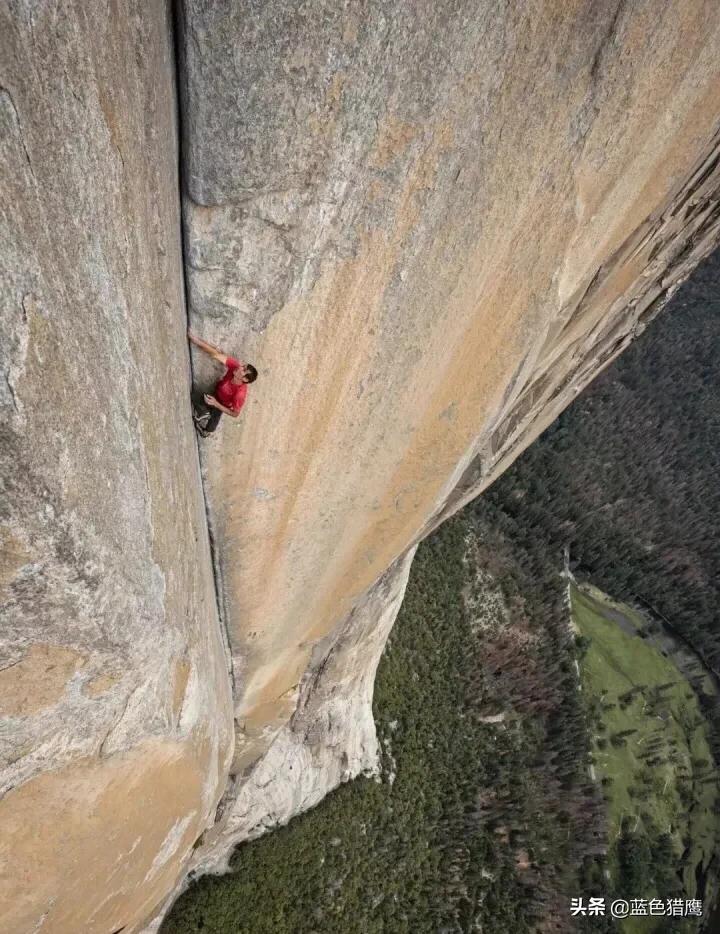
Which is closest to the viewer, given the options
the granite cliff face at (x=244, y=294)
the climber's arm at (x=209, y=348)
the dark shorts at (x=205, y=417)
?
the granite cliff face at (x=244, y=294)

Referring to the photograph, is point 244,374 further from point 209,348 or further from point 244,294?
point 244,294

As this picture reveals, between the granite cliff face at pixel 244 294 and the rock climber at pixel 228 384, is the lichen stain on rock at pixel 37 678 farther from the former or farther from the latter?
the rock climber at pixel 228 384

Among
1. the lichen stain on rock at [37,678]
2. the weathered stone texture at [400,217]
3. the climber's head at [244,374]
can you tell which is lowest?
the lichen stain on rock at [37,678]

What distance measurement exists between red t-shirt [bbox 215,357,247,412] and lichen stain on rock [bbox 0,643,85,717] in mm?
1621

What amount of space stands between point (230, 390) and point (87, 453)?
1505 mm

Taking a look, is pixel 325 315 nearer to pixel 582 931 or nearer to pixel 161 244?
pixel 161 244

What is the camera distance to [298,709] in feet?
29.3

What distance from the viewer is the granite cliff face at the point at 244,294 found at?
1.97 meters

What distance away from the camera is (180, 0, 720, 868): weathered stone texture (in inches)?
108

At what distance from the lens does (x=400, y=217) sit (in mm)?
3365

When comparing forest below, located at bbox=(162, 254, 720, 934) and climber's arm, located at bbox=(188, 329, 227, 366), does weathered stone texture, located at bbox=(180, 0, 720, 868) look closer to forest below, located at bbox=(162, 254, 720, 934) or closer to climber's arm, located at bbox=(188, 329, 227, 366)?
climber's arm, located at bbox=(188, 329, 227, 366)

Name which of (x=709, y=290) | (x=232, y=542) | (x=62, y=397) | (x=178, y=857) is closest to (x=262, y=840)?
(x=178, y=857)

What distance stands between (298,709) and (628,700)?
60.9 feet

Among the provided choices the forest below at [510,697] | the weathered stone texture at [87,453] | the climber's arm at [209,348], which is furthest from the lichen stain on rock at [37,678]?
the forest below at [510,697]
